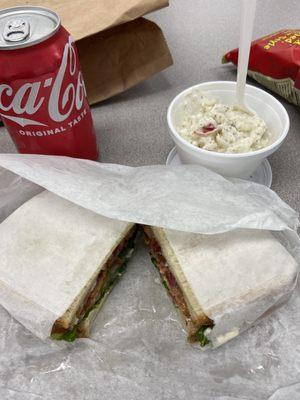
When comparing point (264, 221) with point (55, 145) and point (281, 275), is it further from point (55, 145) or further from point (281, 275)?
point (55, 145)

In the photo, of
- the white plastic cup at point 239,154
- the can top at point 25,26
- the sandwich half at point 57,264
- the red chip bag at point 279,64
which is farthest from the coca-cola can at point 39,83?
the red chip bag at point 279,64

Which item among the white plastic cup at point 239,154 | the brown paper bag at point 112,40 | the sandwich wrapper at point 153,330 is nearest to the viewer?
the sandwich wrapper at point 153,330

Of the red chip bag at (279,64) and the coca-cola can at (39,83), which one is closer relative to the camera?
the coca-cola can at (39,83)

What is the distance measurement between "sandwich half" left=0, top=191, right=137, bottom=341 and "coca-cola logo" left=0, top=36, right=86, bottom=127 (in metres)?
0.20

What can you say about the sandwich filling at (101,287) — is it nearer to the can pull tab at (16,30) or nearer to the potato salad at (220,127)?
the potato salad at (220,127)

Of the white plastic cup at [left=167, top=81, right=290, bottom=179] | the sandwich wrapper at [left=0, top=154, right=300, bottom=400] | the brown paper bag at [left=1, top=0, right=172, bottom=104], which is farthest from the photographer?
the brown paper bag at [left=1, top=0, right=172, bottom=104]

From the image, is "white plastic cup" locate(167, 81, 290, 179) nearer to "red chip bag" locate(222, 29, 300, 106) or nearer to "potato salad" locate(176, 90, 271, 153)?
"potato salad" locate(176, 90, 271, 153)

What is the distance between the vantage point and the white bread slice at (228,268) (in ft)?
2.64

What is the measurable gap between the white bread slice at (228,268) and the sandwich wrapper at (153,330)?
37 millimetres

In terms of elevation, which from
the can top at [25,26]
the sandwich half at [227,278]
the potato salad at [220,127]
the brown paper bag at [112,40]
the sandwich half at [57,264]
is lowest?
the sandwich half at [227,278]

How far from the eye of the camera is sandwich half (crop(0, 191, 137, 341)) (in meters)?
0.82

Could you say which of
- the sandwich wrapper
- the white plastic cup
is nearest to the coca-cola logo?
the sandwich wrapper

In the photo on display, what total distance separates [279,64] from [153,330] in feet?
2.89

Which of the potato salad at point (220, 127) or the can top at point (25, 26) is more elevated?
the can top at point (25, 26)
